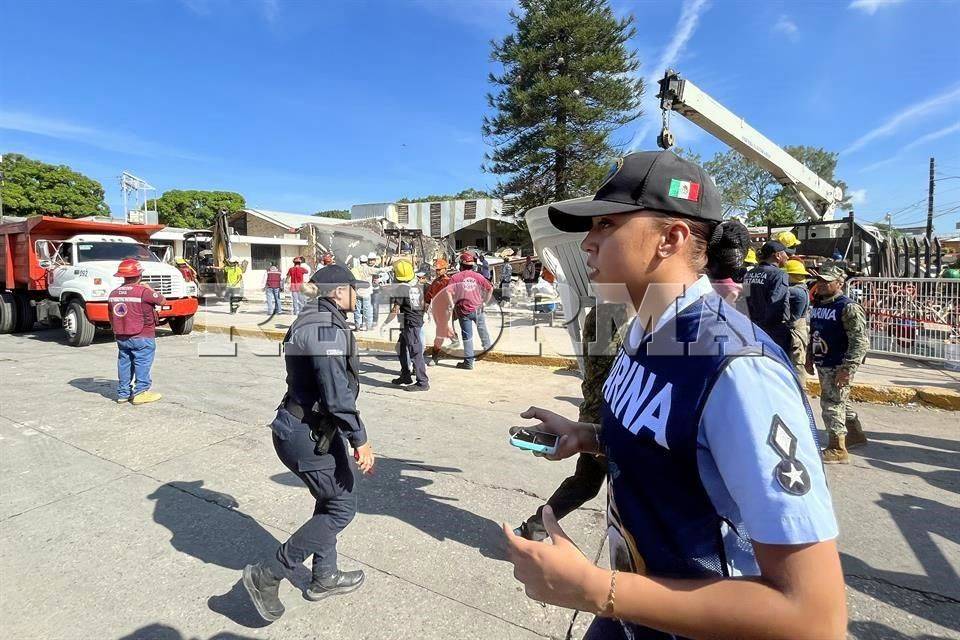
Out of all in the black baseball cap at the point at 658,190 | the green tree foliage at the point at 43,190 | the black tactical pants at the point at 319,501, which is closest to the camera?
the black baseball cap at the point at 658,190

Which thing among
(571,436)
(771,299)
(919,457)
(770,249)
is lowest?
(919,457)

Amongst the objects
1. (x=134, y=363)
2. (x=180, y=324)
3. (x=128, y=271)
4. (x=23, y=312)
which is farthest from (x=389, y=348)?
(x=23, y=312)

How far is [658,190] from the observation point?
1096 mm

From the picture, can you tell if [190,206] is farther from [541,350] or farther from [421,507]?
[421,507]

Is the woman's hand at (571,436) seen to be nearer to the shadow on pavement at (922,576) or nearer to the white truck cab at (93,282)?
the shadow on pavement at (922,576)

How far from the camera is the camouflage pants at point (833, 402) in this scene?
4426mm

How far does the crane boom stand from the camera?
30.7 ft

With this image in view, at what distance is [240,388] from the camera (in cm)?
711

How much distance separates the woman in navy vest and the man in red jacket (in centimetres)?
662

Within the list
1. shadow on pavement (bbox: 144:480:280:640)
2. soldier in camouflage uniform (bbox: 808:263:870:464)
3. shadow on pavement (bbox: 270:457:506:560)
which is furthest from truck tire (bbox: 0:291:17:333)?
soldier in camouflage uniform (bbox: 808:263:870:464)

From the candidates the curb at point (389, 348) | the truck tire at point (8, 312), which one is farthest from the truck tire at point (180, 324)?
the truck tire at point (8, 312)

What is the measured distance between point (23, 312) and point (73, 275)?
3.35 metres

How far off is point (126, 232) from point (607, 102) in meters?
20.6

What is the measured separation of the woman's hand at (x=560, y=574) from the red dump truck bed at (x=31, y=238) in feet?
47.1
